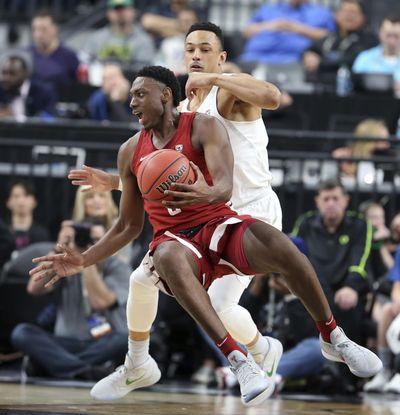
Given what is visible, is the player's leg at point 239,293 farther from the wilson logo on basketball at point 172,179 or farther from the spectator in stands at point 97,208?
the spectator in stands at point 97,208

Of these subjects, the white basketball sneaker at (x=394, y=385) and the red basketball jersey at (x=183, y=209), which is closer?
the red basketball jersey at (x=183, y=209)

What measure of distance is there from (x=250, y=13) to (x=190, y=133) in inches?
442

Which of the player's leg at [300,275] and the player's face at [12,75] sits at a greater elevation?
the player's face at [12,75]

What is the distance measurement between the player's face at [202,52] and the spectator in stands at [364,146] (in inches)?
157

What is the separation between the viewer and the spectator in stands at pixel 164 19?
1597 cm

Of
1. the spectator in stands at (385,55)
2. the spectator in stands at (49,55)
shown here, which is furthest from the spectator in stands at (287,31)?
the spectator in stands at (49,55)

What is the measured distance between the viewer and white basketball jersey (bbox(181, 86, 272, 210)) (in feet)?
24.9

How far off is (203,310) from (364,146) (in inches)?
224

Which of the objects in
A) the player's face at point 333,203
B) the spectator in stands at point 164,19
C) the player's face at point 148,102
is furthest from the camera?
the spectator in stands at point 164,19

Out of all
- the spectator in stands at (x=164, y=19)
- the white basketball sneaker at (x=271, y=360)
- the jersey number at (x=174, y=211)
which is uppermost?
the spectator in stands at (x=164, y=19)

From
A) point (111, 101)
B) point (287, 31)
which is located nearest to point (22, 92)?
point (111, 101)

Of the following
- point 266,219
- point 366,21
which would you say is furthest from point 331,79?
point 266,219

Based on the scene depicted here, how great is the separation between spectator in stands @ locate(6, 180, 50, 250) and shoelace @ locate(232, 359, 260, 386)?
487 cm

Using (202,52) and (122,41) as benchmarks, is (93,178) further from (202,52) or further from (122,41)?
(122,41)
